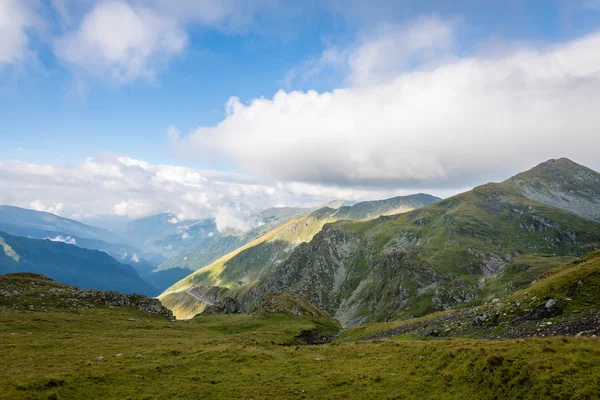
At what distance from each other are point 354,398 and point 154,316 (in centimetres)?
7656

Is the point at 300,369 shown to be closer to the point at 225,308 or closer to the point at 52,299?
the point at 52,299

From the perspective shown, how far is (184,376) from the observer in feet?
95.1

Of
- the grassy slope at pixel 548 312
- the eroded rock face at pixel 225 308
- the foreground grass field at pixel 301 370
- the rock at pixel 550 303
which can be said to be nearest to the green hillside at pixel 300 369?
the foreground grass field at pixel 301 370

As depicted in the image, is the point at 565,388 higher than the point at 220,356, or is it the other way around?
the point at 565,388

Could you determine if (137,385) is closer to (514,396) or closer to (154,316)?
(514,396)

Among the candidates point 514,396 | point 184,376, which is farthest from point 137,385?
point 514,396

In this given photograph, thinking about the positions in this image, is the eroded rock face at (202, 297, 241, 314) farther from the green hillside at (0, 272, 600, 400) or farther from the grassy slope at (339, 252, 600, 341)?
the grassy slope at (339, 252, 600, 341)

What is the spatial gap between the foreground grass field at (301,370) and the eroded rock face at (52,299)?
22.1m

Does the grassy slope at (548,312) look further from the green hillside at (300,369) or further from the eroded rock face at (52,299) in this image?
the eroded rock face at (52,299)

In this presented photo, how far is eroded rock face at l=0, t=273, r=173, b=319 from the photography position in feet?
206

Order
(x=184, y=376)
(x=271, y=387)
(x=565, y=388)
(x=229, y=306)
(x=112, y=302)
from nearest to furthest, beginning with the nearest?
(x=565, y=388) → (x=271, y=387) → (x=184, y=376) → (x=112, y=302) → (x=229, y=306)

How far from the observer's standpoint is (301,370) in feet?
99.1

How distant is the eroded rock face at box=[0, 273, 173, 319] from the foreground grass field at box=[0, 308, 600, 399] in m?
22.1

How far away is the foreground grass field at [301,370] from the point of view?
1831cm
